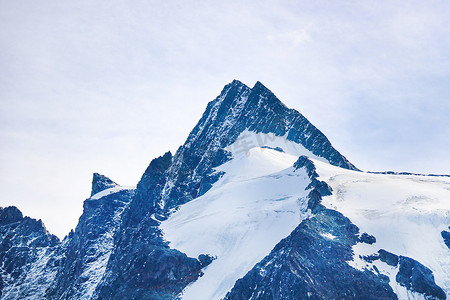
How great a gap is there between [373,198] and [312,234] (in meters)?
27.6

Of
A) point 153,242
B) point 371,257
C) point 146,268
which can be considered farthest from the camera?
point 153,242

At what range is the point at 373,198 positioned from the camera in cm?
14638

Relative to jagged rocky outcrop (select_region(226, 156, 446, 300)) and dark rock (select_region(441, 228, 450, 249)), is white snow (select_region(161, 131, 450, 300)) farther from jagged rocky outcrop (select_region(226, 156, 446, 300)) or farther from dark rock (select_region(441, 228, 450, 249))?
jagged rocky outcrop (select_region(226, 156, 446, 300))

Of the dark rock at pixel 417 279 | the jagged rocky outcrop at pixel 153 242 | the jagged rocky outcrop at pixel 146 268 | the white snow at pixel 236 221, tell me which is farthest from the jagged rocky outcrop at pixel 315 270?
the jagged rocky outcrop at pixel 153 242

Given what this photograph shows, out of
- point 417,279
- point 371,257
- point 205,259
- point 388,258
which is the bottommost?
point 417,279

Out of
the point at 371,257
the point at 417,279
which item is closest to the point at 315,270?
the point at 371,257

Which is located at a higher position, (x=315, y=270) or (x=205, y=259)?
(x=205, y=259)

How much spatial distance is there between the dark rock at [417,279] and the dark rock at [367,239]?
8.80 m

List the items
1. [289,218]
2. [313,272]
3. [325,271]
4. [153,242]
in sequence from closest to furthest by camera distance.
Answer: [313,272] < [325,271] < [289,218] < [153,242]

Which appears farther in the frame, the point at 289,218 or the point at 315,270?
the point at 289,218

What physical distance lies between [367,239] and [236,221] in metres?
37.0

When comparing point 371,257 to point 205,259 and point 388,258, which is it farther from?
point 205,259

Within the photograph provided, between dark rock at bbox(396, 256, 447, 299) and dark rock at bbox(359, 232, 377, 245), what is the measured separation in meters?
8.80

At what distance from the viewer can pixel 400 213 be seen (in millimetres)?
134375
